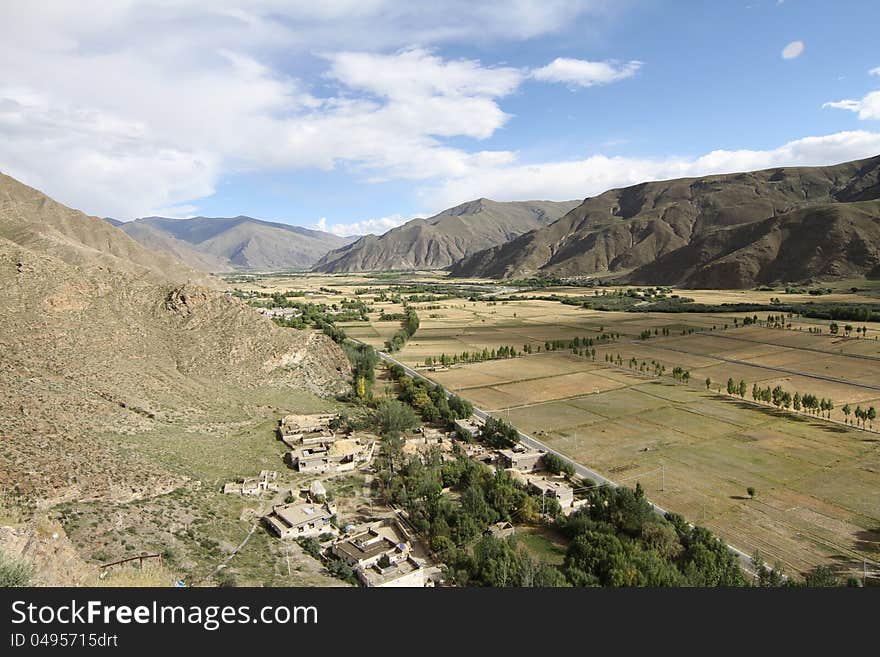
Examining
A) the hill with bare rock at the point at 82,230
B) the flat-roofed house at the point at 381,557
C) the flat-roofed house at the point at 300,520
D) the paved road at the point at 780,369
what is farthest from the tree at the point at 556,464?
the hill with bare rock at the point at 82,230

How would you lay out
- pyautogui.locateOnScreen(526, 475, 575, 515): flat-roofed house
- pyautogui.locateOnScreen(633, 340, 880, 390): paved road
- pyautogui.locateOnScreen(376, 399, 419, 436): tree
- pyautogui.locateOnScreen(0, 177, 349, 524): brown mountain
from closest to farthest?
1. pyautogui.locateOnScreen(0, 177, 349, 524): brown mountain
2. pyautogui.locateOnScreen(526, 475, 575, 515): flat-roofed house
3. pyautogui.locateOnScreen(376, 399, 419, 436): tree
4. pyautogui.locateOnScreen(633, 340, 880, 390): paved road

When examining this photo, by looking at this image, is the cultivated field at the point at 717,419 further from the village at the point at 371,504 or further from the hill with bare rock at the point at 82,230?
the hill with bare rock at the point at 82,230

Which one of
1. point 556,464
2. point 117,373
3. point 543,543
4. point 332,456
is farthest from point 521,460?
point 117,373

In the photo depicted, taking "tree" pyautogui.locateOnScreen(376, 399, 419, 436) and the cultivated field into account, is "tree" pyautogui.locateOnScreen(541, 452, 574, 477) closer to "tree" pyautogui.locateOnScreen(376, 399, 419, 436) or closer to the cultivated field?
the cultivated field

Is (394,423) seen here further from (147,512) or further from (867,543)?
(867,543)

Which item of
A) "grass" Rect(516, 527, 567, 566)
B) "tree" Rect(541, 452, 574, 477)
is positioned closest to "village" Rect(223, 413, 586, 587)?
"tree" Rect(541, 452, 574, 477)

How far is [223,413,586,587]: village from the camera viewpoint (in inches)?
1000

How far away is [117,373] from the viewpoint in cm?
3962

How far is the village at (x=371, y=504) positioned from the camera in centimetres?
2541

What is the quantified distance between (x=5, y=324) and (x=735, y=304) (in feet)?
490

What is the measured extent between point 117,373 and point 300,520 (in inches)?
866

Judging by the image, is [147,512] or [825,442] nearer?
[147,512]

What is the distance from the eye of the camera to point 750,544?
28.0 meters

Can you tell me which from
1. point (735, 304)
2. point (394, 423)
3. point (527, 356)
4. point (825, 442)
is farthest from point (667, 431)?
point (735, 304)
